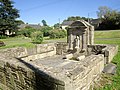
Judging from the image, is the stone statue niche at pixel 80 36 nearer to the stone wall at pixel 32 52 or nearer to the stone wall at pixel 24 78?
the stone wall at pixel 32 52

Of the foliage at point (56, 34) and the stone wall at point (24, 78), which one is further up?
the foliage at point (56, 34)

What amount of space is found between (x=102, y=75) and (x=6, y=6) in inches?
1678

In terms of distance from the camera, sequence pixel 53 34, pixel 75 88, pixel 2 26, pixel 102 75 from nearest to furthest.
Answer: pixel 75 88, pixel 102 75, pixel 53 34, pixel 2 26

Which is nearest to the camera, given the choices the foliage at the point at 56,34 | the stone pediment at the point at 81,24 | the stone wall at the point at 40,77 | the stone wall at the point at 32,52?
the stone wall at the point at 40,77

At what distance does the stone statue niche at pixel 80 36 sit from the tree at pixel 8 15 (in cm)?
3172

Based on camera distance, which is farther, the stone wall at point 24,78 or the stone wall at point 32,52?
the stone wall at point 32,52

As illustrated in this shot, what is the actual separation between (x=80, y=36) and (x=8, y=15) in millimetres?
35373

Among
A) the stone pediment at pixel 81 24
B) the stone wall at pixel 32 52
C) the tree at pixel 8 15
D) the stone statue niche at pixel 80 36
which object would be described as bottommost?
the stone wall at pixel 32 52

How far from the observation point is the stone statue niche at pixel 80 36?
531 inches

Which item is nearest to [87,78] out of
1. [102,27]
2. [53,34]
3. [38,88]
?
[38,88]

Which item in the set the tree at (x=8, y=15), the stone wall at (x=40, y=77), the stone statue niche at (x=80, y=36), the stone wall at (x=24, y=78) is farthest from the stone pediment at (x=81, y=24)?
the tree at (x=8, y=15)

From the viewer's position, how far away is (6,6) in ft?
142

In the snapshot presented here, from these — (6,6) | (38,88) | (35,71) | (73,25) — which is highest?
(6,6)

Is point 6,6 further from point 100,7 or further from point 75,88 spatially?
point 75,88
